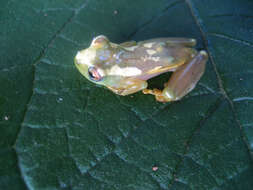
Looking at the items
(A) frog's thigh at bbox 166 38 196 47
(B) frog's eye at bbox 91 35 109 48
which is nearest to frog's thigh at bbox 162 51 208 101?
(A) frog's thigh at bbox 166 38 196 47

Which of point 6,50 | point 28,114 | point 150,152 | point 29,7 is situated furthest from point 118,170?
point 29,7

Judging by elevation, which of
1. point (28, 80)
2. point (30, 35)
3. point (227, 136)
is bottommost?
point (227, 136)

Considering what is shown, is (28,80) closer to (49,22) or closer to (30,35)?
(30,35)

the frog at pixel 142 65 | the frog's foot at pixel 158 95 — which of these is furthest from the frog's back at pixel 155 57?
the frog's foot at pixel 158 95

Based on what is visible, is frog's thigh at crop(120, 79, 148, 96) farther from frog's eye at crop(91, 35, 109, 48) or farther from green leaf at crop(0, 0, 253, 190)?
frog's eye at crop(91, 35, 109, 48)

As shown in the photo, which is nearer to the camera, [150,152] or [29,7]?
[150,152]

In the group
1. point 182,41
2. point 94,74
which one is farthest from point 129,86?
point 182,41

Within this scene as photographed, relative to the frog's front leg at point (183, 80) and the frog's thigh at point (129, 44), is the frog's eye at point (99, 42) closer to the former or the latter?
the frog's thigh at point (129, 44)
